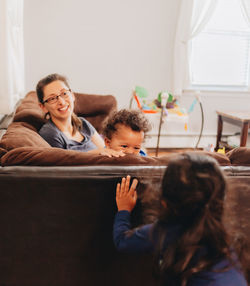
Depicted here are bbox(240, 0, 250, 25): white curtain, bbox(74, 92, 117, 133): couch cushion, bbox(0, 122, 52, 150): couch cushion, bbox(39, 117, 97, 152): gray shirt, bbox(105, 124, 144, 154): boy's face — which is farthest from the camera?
bbox(240, 0, 250, 25): white curtain

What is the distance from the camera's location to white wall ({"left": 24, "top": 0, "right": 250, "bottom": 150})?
3.42m

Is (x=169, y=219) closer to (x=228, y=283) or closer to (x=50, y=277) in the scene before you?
(x=228, y=283)

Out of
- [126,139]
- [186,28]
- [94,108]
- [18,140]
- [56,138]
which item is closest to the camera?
[18,140]

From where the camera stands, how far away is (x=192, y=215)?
2.73 feet

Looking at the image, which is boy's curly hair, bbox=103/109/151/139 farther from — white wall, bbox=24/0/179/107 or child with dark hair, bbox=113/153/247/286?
white wall, bbox=24/0/179/107

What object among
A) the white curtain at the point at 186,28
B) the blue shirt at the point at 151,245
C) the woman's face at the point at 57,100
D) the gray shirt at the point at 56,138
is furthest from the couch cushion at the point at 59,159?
the white curtain at the point at 186,28

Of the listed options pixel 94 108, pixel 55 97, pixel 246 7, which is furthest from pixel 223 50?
pixel 55 97

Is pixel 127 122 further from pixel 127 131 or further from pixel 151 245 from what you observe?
pixel 151 245

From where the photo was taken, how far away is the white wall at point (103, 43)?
342 centimetres

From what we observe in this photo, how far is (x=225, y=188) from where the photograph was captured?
0.84m

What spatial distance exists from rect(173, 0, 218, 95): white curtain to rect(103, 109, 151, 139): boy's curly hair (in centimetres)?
243

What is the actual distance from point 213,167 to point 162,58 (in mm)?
3134

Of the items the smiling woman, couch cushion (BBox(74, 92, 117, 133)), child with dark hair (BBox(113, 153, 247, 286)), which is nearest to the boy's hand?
child with dark hair (BBox(113, 153, 247, 286))

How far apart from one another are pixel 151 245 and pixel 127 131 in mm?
586
